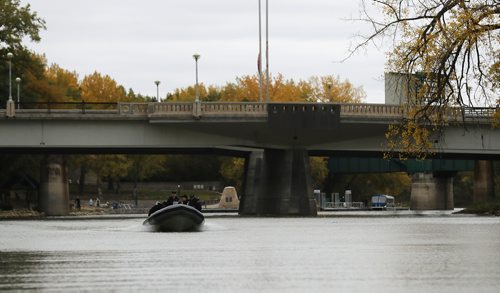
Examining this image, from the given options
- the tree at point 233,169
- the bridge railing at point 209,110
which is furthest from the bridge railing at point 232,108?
the tree at point 233,169

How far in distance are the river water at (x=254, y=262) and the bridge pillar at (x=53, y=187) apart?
4892 cm

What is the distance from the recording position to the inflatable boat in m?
68.0

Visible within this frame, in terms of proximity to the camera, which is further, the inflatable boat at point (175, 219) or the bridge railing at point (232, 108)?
the bridge railing at point (232, 108)

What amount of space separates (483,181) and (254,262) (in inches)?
3677

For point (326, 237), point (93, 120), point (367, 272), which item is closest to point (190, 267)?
point (367, 272)

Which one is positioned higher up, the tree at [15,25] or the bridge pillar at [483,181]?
the tree at [15,25]

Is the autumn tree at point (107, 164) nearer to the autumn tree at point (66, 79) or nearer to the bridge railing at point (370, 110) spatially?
the autumn tree at point (66, 79)

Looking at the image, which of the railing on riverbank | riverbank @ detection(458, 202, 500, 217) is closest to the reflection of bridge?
riverbank @ detection(458, 202, 500, 217)

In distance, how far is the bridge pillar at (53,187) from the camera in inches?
4503

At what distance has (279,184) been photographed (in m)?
105

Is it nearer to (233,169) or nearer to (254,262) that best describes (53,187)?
(233,169)

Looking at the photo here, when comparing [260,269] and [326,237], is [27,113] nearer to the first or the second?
[326,237]

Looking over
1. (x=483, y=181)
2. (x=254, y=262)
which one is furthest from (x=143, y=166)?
(x=254, y=262)

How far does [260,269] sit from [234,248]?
42.8ft
